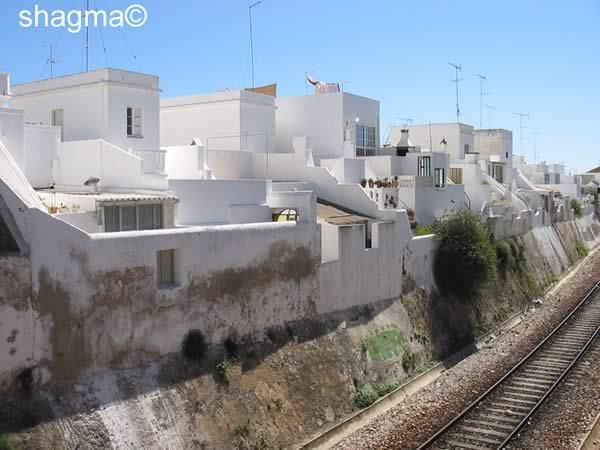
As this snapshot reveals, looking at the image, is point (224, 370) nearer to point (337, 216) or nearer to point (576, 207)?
point (337, 216)

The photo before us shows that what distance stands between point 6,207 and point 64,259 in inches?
56.8

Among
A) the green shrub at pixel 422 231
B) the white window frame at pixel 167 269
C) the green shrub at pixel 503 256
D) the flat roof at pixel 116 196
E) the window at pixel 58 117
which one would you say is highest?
the window at pixel 58 117

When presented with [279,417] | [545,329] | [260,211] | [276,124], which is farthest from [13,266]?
[276,124]

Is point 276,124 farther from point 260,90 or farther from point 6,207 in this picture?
point 6,207

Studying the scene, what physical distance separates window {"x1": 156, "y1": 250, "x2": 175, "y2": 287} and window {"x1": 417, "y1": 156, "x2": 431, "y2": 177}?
2073cm

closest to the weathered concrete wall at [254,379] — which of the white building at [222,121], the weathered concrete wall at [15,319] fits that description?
the weathered concrete wall at [15,319]

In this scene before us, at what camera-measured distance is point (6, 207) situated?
42.2 feet

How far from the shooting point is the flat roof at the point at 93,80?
22312 millimetres

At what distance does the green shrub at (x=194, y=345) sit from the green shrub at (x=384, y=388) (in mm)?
6199

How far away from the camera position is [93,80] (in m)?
22.5

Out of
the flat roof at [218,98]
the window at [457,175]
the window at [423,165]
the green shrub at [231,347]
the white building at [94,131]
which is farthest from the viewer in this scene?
the window at [457,175]

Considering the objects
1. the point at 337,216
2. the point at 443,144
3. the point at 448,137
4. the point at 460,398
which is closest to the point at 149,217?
the point at 337,216

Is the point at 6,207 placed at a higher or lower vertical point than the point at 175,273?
higher

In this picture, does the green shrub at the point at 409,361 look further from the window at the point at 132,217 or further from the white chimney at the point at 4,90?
the white chimney at the point at 4,90
